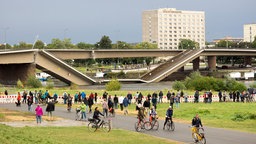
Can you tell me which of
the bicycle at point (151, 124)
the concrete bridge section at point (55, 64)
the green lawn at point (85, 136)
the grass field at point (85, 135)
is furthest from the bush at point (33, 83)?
the bicycle at point (151, 124)

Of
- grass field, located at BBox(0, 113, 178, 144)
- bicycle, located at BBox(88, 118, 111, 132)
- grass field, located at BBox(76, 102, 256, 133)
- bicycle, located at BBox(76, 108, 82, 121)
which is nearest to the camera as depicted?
grass field, located at BBox(0, 113, 178, 144)

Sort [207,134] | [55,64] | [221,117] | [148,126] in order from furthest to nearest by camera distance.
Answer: [55,64]
[221,117]
[148,126]
[207,134]

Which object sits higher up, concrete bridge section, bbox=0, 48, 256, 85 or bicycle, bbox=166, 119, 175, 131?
concrete bridge section, bbox=0, 48, 256, 85

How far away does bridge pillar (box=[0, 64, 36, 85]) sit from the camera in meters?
107

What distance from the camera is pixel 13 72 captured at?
110 m

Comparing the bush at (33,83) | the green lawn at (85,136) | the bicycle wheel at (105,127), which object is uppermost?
the bush at (33,83)

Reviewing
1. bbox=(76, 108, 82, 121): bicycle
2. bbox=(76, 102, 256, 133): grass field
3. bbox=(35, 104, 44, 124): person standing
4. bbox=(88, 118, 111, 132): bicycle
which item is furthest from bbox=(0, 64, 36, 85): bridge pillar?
bbox=(88, 118, 111, 132): bicycle

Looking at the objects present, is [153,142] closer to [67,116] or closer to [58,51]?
[67,116]

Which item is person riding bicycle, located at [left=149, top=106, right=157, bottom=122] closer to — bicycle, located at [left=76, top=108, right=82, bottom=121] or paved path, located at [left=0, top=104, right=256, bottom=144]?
paved path, located at [left=0, top=104, right=256, bottom=144]

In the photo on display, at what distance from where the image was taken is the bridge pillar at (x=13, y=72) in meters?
107

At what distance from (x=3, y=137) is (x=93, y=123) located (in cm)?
1320

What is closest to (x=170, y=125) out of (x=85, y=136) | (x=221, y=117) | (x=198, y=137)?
(x=85, y=136)

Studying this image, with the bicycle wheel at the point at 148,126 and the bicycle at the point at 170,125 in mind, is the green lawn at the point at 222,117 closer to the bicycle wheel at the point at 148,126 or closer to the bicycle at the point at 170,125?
the bicycle at the point at 170,125

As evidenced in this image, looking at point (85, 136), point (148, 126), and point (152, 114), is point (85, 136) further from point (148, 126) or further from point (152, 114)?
point (152, 114)
